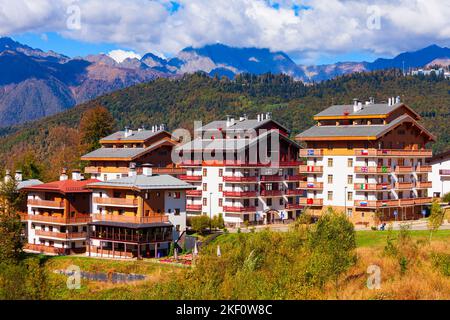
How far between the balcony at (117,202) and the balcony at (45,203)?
4381mm

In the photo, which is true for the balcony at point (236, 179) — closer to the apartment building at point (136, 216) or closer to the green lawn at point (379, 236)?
the apartment building at point (136, 216)

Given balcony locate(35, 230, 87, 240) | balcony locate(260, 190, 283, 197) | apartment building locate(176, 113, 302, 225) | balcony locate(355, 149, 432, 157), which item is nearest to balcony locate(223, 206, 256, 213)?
apartment building locate(176, 113, 302, 225)

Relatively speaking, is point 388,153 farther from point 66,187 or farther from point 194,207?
point 66,187

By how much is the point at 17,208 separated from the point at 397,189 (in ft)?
144

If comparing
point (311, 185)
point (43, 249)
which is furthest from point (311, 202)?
point (43, 249)

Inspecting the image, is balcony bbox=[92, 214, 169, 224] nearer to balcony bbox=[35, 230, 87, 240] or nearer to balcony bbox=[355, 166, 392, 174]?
balcony bbox=[35, 230, 87, 240]

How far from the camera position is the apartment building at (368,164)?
8269 centimetres

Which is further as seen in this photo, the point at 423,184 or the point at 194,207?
the point at 194,207

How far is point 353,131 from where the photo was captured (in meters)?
84.3

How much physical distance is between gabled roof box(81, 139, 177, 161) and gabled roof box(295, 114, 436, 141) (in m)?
20.5

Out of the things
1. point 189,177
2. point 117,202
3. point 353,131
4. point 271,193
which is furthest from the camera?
point 189,177

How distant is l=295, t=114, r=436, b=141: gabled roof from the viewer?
8231cm

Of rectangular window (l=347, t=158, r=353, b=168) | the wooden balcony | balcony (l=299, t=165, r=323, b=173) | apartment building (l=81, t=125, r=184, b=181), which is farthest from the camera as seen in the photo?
apartment building (l=81, t=125, r=184, b=181)

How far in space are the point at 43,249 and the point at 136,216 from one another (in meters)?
12.8
